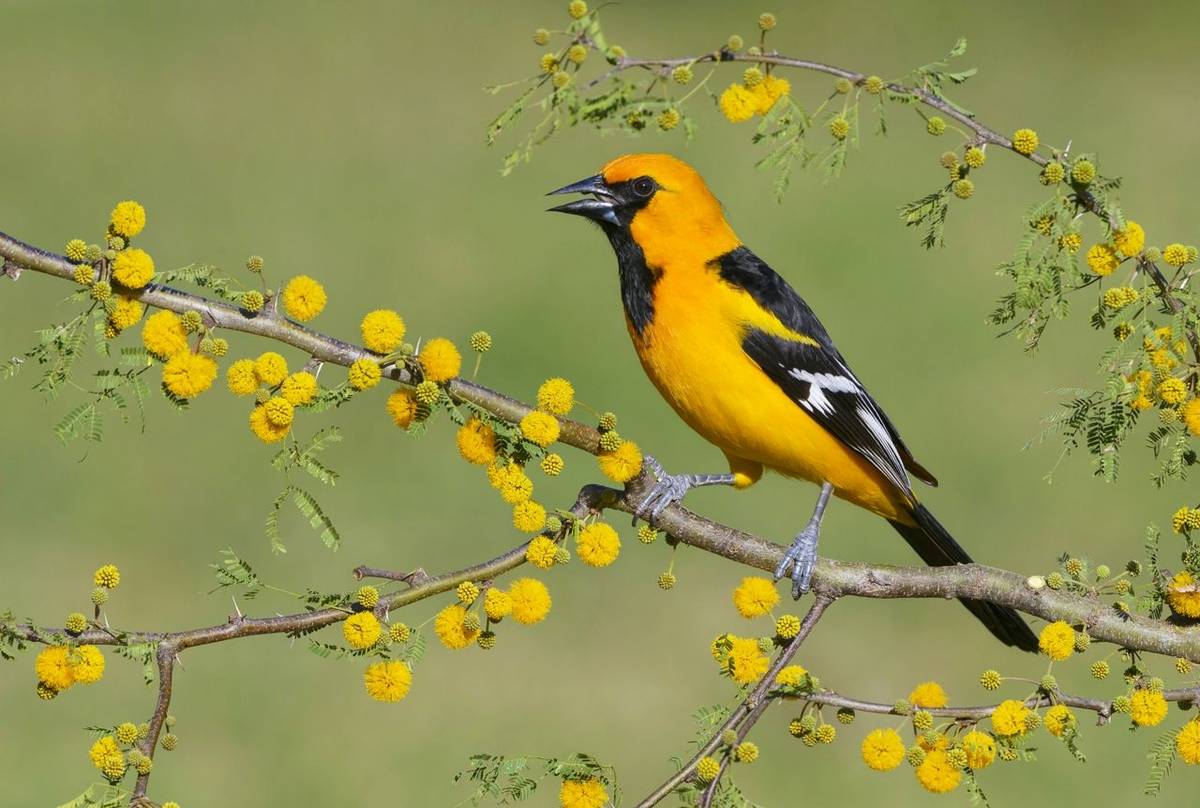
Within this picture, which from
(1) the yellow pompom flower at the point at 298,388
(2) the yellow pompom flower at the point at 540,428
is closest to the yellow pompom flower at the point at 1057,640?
(2) the yellow pompom flower at the point at 540,428

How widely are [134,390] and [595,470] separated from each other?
22.7 ft

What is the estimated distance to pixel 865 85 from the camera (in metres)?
2.38

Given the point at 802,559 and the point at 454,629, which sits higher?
the point at 802,559

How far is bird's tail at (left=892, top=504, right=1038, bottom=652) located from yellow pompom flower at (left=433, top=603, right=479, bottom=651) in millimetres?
1237

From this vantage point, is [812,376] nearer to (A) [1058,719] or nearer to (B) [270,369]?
(A) [1058,719]

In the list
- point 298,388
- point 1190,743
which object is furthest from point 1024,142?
point 298,388

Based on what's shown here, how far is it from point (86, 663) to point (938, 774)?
136 centimetres

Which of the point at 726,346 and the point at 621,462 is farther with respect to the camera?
the point at 726,346

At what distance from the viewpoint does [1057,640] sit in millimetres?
2383

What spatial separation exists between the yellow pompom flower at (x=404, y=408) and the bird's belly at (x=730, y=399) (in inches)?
54.9

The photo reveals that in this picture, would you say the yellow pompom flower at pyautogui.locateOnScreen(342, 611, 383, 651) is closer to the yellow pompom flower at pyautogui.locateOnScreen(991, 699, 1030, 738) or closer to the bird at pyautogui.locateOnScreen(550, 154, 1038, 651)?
the yellow pompom flower at pyautogui.locateOnScreen(991, 699, 1030, 738)

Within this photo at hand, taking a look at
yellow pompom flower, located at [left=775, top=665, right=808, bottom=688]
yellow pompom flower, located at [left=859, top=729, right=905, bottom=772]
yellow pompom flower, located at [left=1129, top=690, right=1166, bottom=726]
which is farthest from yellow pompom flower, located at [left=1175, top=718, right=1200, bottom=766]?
yellow pompom flower, located at [left=775, top=665, right=808, bottom=688]

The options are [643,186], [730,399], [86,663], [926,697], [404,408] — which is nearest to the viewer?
[86,663]

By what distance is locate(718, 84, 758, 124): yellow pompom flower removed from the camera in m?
2.43
